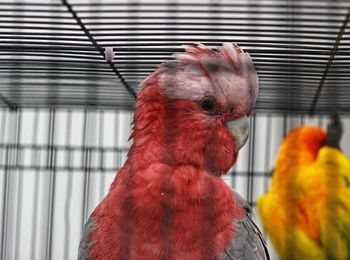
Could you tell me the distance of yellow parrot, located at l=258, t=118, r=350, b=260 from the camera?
1.72 metres

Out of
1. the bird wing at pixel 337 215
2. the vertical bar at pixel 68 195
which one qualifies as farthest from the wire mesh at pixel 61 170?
the bird wing at pixel 337 215

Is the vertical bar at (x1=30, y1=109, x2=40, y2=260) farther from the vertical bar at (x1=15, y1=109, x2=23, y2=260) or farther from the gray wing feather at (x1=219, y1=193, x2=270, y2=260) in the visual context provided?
the gray wing feather at (x1=219, y1=193, x2=270, y2=260)

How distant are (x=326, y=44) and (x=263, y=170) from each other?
3.80ft

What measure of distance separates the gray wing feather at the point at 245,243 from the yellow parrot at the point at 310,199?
16.7 inches

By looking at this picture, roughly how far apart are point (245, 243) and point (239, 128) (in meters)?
0.23

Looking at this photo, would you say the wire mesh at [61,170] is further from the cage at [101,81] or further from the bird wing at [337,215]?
the bird wing at [337,215]

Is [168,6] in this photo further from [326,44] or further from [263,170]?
[263,170]

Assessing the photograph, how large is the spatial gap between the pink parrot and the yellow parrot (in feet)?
1.73

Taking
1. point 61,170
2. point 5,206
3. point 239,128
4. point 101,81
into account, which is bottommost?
point 5,206

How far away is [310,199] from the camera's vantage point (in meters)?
1.83

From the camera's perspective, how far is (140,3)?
42.7 inches

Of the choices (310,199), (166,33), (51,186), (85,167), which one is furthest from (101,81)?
(310,199)

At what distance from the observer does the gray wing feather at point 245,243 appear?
1069 millimetres

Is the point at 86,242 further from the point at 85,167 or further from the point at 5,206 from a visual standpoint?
the point at 5,206
